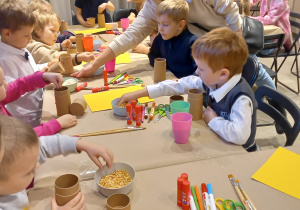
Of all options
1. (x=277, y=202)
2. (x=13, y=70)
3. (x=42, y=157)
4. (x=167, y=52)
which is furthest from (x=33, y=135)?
(x=167, y=52)

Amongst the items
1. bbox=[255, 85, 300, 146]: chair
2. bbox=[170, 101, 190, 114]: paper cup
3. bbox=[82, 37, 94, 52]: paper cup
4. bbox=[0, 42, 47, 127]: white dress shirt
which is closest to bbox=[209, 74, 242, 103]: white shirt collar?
bbox=[170, 101, 190, 114]: paper cup

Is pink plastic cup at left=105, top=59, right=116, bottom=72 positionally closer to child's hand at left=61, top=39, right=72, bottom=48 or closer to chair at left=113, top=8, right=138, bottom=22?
child's hand at left=61, top=39, right=72, bottom=48

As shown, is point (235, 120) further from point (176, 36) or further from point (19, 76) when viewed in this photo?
point (19, 76)

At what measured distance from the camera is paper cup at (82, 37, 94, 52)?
2432mm

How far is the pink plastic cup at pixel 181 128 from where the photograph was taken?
3.89ft

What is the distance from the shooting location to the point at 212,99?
146 centimetres

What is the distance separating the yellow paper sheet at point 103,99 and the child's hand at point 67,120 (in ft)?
0.51

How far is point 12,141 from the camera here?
74 centimetres

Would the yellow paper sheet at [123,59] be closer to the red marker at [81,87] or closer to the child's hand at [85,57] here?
the child's hand at [85,57]

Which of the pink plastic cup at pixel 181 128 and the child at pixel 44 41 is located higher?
the child at pixel 44 41

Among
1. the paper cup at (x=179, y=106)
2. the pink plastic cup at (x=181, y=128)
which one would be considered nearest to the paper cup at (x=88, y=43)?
the paper cup at (x=179, y=106)

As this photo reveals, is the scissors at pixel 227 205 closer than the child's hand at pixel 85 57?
Yes

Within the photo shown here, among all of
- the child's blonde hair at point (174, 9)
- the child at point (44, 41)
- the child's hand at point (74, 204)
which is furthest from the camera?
the child at point (44, 41)

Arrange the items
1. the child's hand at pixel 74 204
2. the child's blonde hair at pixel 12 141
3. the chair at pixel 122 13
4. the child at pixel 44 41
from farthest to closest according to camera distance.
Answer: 1. the chair at pixel 122 13
2. the child at pixel 44 41
3. the child's hand at pixel 74 204
4. the child's blonde hair at pixel 12 141
